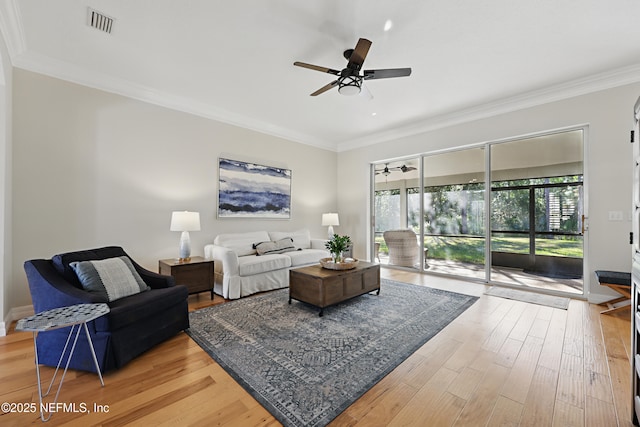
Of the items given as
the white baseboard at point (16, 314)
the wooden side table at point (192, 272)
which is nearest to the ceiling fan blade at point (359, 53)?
the wooden side table at point (192, 272)

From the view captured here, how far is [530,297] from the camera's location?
3.64 m

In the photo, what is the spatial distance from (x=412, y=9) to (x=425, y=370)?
9.31ft

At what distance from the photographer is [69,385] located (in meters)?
1.77

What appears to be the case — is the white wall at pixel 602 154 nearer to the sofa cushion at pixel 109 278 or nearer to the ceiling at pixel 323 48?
the ceiling at pixel 323 48

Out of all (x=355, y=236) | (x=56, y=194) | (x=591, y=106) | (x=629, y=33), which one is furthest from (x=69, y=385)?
(x=591, y=106)

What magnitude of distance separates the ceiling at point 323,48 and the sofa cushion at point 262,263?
232 centimetres

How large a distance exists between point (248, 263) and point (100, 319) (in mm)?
1883

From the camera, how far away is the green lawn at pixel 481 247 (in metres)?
3.83

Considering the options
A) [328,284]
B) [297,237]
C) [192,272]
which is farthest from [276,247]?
[328,284]

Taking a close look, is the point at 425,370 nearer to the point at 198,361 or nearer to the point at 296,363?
the point at 296,363

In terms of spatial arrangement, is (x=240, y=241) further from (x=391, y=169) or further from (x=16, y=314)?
(x=391, y=169)

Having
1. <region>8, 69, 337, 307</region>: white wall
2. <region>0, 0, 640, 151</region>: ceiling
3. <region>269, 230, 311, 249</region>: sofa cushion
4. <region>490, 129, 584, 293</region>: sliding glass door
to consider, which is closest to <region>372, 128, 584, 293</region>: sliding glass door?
<region>490, 129, 584, 293</region>: sliding glass door

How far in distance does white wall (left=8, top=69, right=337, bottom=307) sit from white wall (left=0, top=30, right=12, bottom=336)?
7.8 inches

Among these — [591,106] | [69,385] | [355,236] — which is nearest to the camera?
[69,385]
